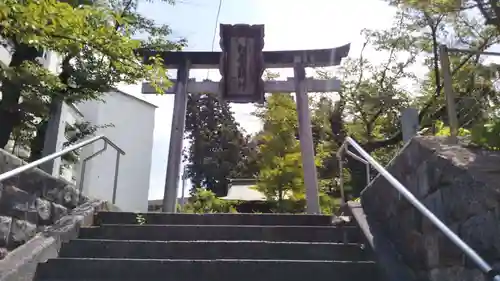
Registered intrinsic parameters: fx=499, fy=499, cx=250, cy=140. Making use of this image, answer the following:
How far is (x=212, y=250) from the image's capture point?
4281mm

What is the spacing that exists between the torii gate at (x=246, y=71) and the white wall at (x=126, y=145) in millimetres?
5449

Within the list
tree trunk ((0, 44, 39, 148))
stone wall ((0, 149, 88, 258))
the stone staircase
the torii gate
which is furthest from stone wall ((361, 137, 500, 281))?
tree trunk ((0, 44, 39, 148))

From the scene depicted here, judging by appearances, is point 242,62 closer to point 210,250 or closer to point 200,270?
point 210,250

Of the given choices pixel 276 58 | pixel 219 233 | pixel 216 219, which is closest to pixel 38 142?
pixel 276 58

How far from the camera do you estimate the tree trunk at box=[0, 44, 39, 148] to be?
261 inches

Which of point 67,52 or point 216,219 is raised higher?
point 67,52

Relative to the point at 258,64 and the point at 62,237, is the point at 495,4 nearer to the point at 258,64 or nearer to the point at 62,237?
the point at 62,237

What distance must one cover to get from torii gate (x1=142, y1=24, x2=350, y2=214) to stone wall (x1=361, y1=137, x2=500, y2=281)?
4355mm

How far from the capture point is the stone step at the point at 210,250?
13.8 ft

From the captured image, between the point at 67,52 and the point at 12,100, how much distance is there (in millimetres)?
2178

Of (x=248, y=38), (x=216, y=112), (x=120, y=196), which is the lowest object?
(x=120, y=196)

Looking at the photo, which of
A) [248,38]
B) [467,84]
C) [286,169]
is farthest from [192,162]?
[467,84]

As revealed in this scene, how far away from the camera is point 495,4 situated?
12.9ft

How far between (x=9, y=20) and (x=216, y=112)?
23.5 m
